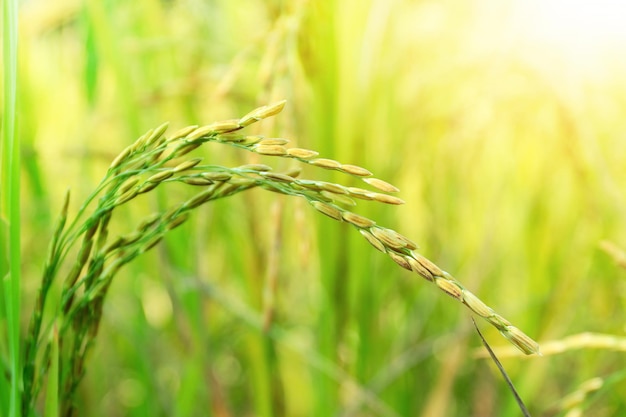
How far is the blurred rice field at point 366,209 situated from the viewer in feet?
2.91

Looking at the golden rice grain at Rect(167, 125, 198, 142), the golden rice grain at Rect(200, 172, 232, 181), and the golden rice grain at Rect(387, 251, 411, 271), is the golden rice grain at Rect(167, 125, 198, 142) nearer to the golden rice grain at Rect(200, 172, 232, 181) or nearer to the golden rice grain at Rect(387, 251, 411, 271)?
the golden rice grain at Rect(200, 172, 232, 181)

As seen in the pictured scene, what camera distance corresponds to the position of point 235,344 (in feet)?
4.35

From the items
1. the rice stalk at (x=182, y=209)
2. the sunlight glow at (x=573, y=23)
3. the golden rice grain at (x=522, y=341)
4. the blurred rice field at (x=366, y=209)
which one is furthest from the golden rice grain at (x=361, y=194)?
the sunlight glow at (x=573, y=23)

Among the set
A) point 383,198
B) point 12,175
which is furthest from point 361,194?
point 12,175

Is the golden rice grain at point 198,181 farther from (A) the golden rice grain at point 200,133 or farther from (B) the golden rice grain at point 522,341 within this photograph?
(B) the golden rice grain at point 522,341

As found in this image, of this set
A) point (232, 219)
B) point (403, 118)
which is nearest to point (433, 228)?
point (403, 118)

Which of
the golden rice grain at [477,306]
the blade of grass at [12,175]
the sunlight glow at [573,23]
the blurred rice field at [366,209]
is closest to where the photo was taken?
the golden rice grain at [477,306]

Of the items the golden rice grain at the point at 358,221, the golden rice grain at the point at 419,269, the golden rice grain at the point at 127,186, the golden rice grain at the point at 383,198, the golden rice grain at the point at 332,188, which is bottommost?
the golden rice grain at the point at 419,269

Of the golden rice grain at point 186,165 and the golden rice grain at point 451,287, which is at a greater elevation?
the golden rice grain at point 186,165

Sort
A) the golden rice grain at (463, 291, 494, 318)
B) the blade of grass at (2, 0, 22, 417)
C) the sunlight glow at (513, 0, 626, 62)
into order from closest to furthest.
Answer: the golden rice grain at (463, 291, 494, 318) → the blade of grass at (2, 0, 22, 417) → the sunlight glow at (513, 0, 626, 62)

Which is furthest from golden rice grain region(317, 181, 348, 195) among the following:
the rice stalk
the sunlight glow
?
the sunlight glow

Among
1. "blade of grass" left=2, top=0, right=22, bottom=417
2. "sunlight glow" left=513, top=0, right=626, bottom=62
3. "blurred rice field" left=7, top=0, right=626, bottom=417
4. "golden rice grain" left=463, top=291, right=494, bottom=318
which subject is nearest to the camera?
"golden rice grain" left=463, top=291, right=494, bottom=318

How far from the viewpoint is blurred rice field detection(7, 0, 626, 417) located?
89cm

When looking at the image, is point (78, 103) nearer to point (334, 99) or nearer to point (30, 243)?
point (30, 243)
